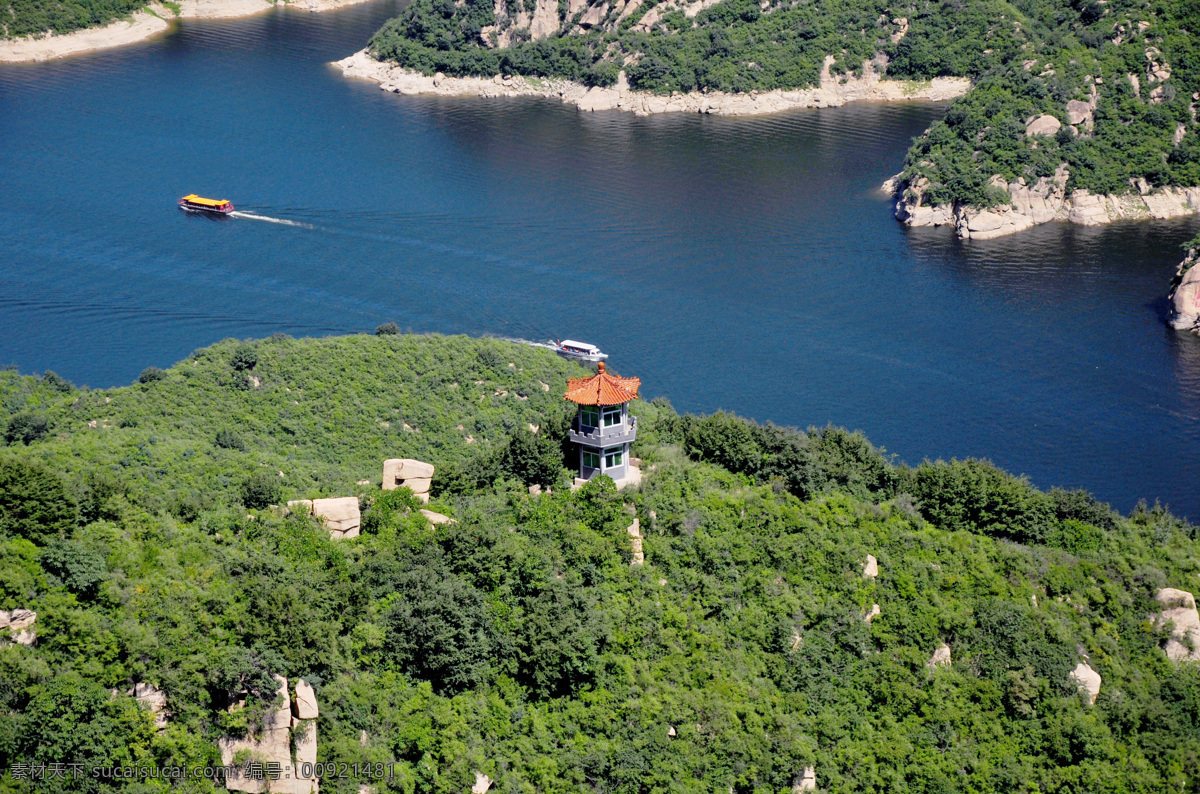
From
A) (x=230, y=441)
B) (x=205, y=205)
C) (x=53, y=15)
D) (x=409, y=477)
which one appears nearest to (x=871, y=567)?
(x=409, y=477)

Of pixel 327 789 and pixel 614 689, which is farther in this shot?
pixel 614 689

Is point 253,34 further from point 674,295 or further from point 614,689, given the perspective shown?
point 614,689

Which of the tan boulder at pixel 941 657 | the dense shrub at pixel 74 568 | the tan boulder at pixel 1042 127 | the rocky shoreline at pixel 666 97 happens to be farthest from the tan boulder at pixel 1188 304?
the dense shrub at pixel 74 568

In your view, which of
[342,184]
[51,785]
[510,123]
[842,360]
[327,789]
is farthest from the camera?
[510,123]

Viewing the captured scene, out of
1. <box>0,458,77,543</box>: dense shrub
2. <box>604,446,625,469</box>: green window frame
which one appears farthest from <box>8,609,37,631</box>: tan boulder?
<box>604,446,625,469</box>: green window frame

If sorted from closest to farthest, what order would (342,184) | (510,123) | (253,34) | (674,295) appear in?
(674,295), (342,184), (510,123), (253,34)

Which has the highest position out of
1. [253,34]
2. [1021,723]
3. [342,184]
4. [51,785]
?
[253,34]

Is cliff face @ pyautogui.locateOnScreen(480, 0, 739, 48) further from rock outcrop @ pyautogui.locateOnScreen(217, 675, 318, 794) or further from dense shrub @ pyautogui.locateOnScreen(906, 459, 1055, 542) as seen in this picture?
rock outcrop @ pyautogui.locateOnScreen(217, 675, 318, 794)

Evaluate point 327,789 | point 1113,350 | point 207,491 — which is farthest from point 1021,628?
point 1113,350
